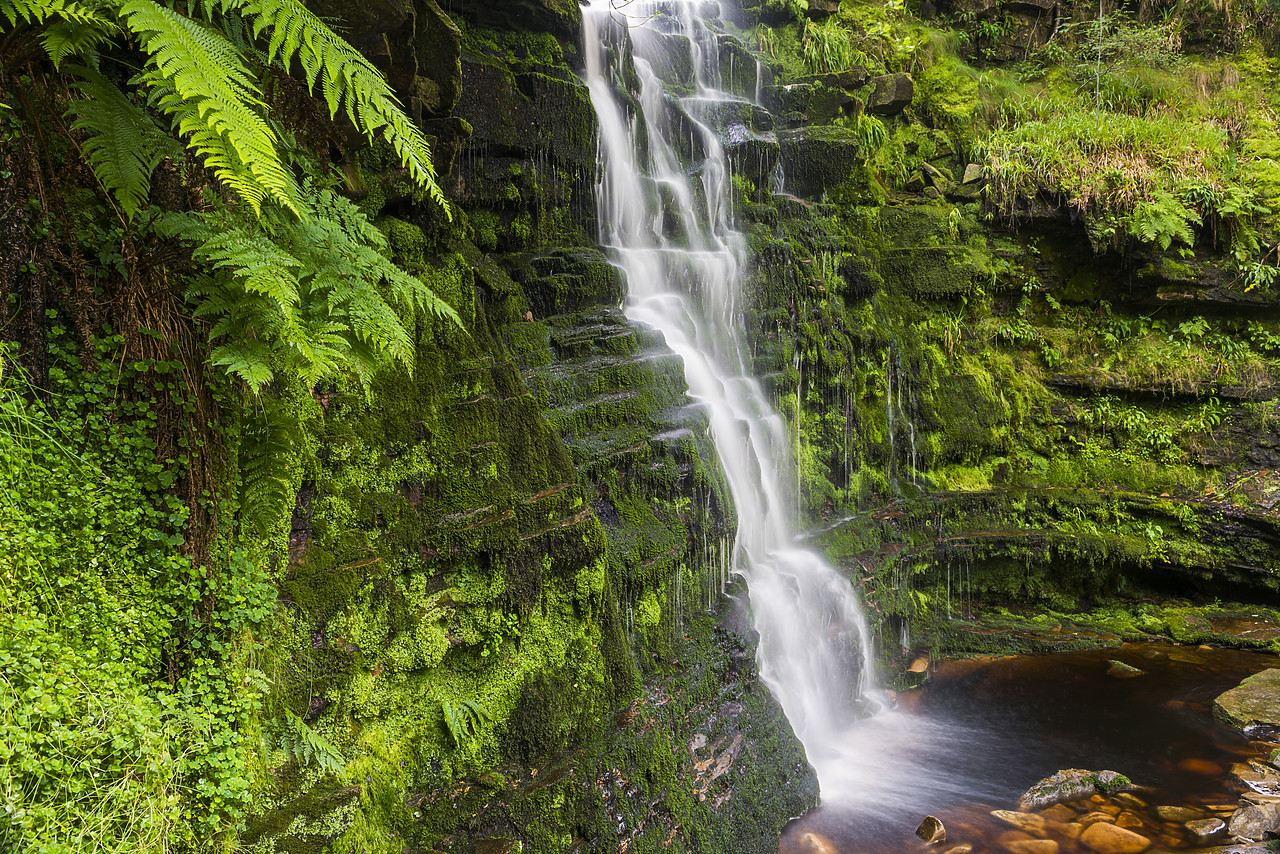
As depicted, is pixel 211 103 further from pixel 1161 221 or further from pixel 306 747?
pixel 1161 221

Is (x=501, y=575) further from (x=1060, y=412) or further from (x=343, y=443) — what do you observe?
(x=1060, y=412)

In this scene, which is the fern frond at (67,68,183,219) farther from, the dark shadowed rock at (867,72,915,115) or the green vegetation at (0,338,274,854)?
the dark shadowed rock at (867,72,915,115)

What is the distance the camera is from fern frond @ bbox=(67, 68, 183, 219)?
252 centimetres

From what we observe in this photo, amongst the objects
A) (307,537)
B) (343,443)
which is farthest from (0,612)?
(343,443)

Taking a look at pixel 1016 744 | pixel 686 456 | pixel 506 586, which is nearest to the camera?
pixel 506 586

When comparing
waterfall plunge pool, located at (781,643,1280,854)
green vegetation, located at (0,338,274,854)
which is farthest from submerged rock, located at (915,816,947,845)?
green vegetation, located at (0,338,274,854)

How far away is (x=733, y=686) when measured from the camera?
5379 mm

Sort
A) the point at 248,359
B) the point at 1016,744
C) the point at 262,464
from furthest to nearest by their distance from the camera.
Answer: the point at 1016,744 → the point at 262,464 → the point at 248,359

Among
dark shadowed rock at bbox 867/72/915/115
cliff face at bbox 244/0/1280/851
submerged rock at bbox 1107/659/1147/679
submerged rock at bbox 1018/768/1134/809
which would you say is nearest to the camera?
cliff face at bbox 244/0/1280/851

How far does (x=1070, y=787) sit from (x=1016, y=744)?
91cm

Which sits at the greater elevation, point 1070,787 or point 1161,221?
point 1161,221

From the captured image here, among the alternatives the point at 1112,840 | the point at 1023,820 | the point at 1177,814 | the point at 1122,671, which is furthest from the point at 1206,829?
the point at 1122,671

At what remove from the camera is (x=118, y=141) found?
2574 mm

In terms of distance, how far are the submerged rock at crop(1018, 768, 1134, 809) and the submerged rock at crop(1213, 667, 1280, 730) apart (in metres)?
1.89
